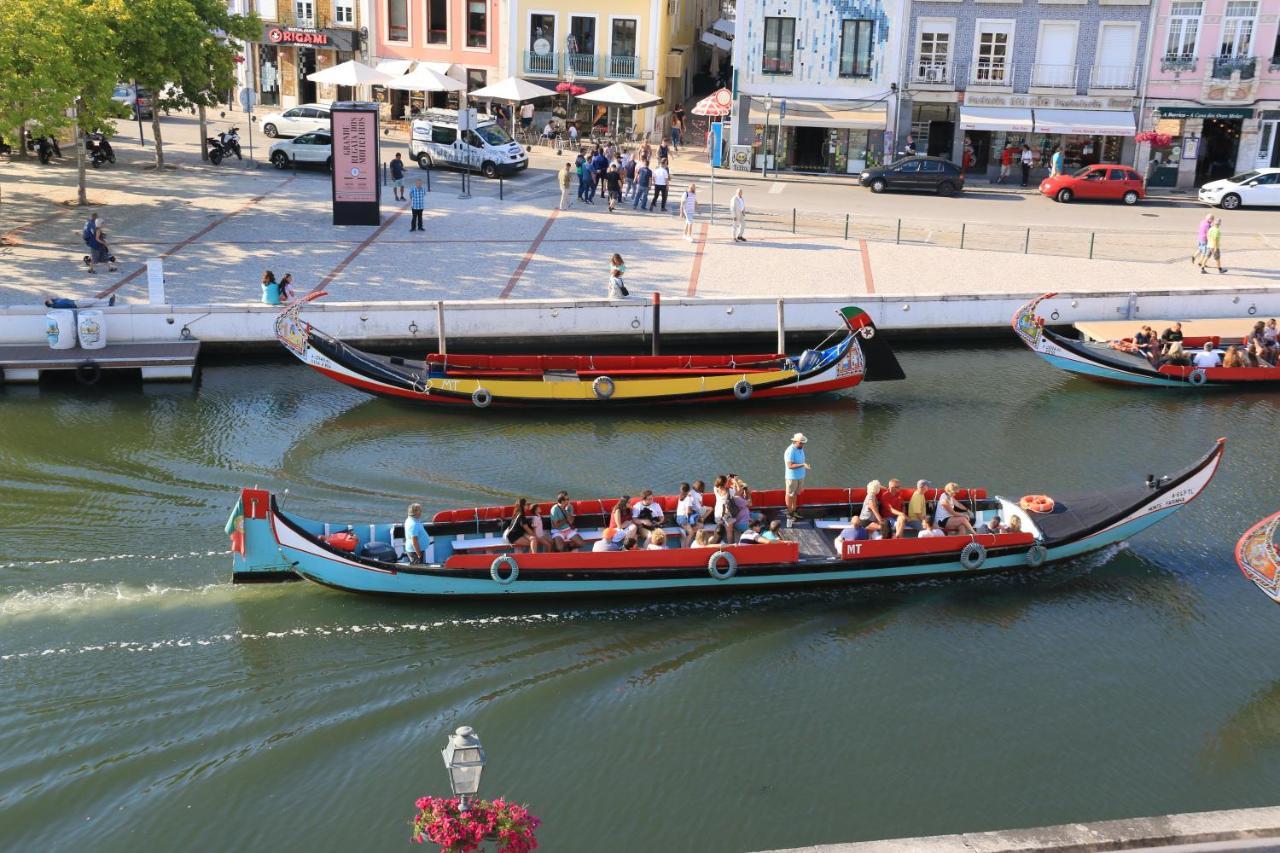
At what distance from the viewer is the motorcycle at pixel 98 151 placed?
43375mm

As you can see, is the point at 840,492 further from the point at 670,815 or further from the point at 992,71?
the point at 992,71

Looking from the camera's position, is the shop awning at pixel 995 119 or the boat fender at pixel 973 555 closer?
the boat fender at pixel 973 555

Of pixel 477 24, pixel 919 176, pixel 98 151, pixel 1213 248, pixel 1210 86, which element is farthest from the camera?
pixel 477 24

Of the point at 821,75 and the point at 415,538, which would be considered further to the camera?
the point at 821,75

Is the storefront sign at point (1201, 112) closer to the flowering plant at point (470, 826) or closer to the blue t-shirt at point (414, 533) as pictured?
the blue t-shirt at point (414, 533)

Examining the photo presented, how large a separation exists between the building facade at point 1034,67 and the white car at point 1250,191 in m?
3.95

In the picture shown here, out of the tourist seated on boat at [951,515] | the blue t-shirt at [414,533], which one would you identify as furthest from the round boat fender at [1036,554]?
the blue t-shirt at [414,533]

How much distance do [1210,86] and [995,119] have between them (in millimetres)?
7351

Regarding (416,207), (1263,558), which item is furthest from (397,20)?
(1263,558)

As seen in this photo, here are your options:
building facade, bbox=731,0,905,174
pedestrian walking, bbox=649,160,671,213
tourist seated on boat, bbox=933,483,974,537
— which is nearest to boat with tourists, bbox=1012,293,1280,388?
tourist seated on boat, bbox=933,483,974,537

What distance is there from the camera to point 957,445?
2450cm

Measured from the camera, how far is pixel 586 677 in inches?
655

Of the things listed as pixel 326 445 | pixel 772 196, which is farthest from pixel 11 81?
pixel 772 196

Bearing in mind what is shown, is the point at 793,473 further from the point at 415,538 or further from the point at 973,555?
the point at 415,538
